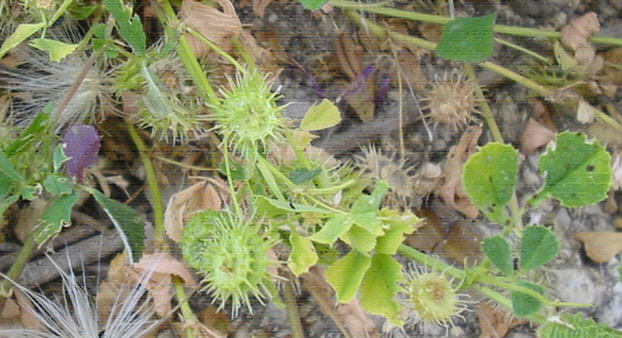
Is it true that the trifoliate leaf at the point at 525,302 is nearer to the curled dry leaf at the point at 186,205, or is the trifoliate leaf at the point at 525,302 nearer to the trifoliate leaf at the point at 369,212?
the trifoliate leaf at the point at 369,212

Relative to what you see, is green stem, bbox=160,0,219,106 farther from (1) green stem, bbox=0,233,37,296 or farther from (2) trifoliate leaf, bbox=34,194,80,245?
(1) green stem, bbox=0,233,37,296

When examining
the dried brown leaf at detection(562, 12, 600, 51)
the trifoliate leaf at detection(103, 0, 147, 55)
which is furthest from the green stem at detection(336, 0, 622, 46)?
the trifoliate leaf at detection(103, 0, 147, 55)

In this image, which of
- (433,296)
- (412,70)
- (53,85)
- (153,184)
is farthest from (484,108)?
(53,85)

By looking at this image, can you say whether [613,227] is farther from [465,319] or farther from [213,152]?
[213,152]

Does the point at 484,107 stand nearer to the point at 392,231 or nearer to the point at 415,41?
the point at 415,41

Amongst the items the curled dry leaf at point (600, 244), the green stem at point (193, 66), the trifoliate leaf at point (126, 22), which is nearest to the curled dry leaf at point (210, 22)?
the green stem at point (193, 66)
